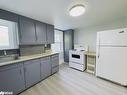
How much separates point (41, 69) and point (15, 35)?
1.36 meters

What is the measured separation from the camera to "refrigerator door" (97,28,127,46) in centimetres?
209

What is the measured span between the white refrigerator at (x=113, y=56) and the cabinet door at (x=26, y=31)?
2358mm

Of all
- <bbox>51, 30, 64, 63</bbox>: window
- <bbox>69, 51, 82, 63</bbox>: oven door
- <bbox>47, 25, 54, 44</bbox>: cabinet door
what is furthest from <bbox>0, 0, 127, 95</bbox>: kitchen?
<bbox>51, 30, 64, 63</bbox>: window

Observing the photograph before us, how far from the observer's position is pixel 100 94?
192cm

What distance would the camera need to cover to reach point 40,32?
2.90 metres

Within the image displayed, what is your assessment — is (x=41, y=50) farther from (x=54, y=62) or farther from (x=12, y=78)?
(x=12, y=78)

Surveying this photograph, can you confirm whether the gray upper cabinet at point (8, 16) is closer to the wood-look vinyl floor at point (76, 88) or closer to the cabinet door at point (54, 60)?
the cabinet door at point (54, 60)

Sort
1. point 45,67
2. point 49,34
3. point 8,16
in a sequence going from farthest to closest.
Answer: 1. point 49,34
2. point 45,67
3. point 8,16

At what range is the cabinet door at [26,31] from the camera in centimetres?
225

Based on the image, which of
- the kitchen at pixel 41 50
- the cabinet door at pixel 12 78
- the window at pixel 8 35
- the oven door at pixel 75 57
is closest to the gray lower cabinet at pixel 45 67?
the kitchen at pixel 41 50

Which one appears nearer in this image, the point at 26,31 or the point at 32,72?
the point at 32,72

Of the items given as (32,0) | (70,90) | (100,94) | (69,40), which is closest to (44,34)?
(32,0)

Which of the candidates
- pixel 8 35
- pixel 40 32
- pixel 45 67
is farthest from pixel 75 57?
pixel 8 35

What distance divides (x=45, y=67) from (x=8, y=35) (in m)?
1.56
